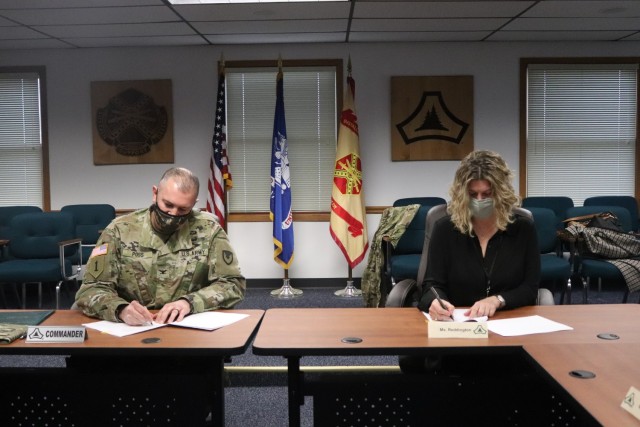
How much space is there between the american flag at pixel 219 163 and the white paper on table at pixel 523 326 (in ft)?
12.7

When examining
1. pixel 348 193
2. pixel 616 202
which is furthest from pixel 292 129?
pixel 616 202

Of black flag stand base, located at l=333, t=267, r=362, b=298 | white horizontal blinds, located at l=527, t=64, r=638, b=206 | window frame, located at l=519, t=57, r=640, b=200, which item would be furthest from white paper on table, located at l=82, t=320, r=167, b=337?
white horizontal blinds, located at l=527, t=64, r=638, b=206

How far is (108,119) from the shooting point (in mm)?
5711

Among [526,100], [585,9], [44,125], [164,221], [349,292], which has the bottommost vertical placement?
[349,292]

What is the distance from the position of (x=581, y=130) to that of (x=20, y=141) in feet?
18.9

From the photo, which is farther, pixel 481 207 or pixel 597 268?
pixel 597 268

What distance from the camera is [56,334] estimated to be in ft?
5.34

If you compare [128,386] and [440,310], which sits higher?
[440,310]

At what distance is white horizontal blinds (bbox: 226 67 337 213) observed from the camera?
5.73 m

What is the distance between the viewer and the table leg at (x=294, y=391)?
5.55 feet

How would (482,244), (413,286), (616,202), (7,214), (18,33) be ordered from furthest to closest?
1. (616,202)
2. (7,214)
3. (18,33)
4. (413,286)
5. (482,244)

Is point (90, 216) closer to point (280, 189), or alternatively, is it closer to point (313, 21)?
point (280, 189)

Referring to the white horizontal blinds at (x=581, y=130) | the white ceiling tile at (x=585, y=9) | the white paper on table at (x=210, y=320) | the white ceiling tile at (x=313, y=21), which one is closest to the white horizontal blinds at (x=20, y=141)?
the white ceiling tile at (x=313, y=21)

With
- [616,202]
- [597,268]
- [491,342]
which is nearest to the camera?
[491,342]
